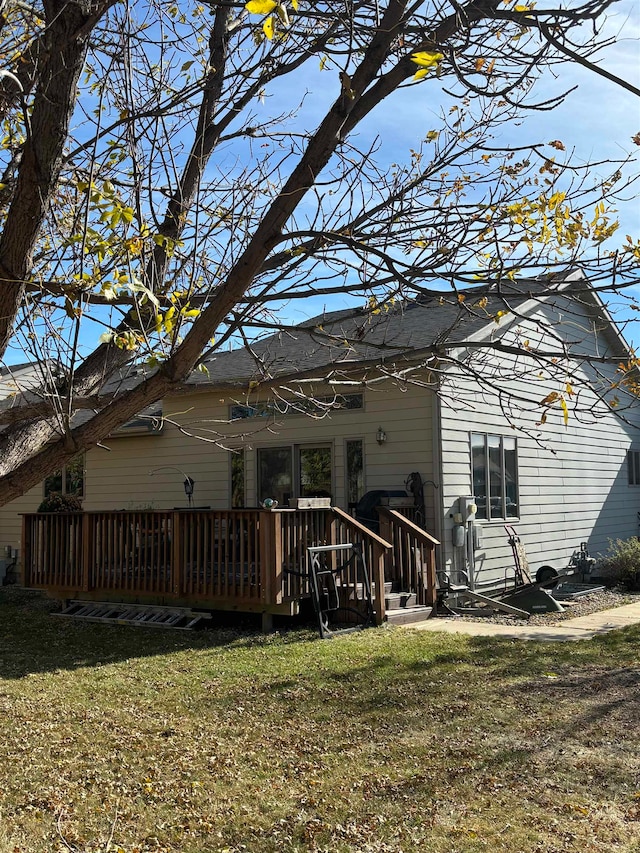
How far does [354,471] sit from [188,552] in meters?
3.09

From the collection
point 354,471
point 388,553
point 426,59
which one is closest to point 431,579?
point 388,553

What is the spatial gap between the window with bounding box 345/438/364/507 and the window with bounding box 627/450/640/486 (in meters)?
9.09

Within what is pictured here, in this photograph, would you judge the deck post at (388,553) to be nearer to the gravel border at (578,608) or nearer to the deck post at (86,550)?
the gravel border at (578,608)

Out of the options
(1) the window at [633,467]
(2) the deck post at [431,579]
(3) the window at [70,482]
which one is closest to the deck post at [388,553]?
(2) the deck post at [431,579]

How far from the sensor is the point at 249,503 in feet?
46.8

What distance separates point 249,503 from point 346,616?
14.0 feet

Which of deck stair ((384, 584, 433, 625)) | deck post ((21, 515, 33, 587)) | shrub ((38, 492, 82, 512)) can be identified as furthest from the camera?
shrub ((38, 492, 82, 512))

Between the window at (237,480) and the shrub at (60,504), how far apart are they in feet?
11.0

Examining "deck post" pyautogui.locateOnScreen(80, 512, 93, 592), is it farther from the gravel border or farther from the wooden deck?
the gravel border

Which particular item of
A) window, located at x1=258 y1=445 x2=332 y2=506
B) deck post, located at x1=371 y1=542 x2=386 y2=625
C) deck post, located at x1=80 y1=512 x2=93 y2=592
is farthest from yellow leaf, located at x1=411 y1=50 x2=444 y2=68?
window, located at x1=258 y1=445 x2=332 y2=506

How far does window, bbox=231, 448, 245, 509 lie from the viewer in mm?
14406

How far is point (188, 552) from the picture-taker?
1119cm

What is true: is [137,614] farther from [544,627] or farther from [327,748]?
[327,748]

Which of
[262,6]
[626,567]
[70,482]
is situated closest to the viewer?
[262,6]
